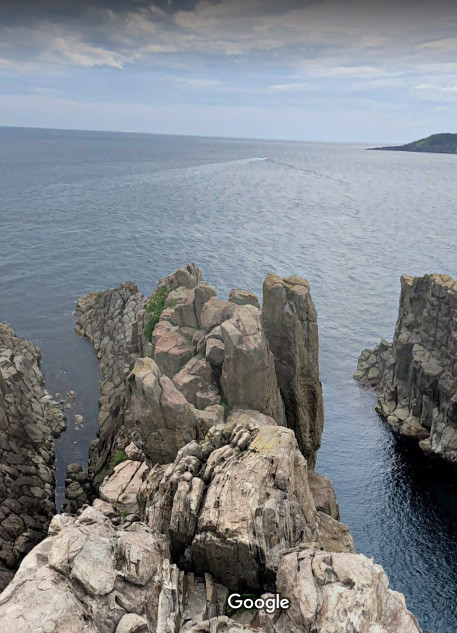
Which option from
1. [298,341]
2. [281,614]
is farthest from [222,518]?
[298,341]

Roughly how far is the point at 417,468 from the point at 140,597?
5714cm

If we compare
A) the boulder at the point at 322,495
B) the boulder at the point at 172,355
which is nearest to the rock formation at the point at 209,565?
the boulder at the point at 322,495

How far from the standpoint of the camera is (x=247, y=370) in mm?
41156

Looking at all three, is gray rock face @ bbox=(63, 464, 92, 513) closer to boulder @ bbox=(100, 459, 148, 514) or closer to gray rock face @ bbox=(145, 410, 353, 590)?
boulder @ bbox=(100, 459, 148, 514)

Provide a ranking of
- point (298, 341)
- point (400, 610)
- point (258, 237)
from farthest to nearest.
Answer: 1. point (258, 237)
2. point (298, 341)
3. point (400, 610)

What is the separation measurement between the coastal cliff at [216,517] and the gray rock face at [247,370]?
114 millimetres

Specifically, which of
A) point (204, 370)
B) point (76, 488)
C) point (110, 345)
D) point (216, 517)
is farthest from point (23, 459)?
point (216, 517)

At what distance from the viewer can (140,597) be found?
2003 cm

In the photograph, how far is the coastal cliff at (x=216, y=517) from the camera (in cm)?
1914

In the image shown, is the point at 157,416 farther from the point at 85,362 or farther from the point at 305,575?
the point at 85,362

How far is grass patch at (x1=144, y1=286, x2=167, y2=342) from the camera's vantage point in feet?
185

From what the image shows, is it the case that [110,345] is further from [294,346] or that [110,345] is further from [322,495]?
[322,495]

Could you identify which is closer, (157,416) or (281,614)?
(281,614)

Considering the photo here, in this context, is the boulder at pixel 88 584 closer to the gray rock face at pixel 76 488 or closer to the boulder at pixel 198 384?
the boulder at pixel 198 384
